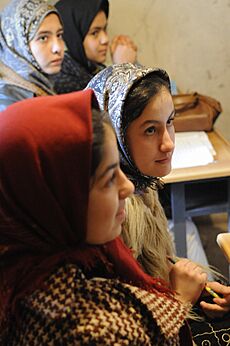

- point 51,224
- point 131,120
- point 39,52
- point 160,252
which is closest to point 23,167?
point 51,224

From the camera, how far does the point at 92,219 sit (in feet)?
2.32

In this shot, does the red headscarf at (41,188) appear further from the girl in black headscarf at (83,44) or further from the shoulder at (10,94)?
the girl in black headscarf at (83,44)

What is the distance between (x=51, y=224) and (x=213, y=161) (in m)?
1.23

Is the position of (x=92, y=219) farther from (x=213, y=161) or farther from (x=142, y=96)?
(x=213, y=161)

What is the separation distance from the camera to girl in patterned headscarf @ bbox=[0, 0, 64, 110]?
2027 millimetres

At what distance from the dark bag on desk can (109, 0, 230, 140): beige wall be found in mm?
462

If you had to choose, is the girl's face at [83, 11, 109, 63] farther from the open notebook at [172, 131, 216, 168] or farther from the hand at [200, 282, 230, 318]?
the hand at [200, 282, 230, 318]

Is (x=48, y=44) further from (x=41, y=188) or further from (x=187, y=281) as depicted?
(x=41, y=188)

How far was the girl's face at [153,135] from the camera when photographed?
1036 millimetres

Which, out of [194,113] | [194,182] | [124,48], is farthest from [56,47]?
[194,182]

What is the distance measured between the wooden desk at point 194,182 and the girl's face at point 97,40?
82 centimetres

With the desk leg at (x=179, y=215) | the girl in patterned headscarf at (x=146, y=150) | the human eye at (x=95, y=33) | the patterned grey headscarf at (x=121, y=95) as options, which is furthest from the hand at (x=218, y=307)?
the human eye at (x=95, y=33)

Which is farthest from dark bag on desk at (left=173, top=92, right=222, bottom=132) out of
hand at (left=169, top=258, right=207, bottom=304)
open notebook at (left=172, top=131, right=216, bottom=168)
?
hand at (left=169, top=258, right=207, bottom=304)

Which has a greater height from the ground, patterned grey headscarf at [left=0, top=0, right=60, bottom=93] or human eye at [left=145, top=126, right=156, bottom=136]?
patterned grey headscarf at [left=0, top=0, right=60, bottom=93]
